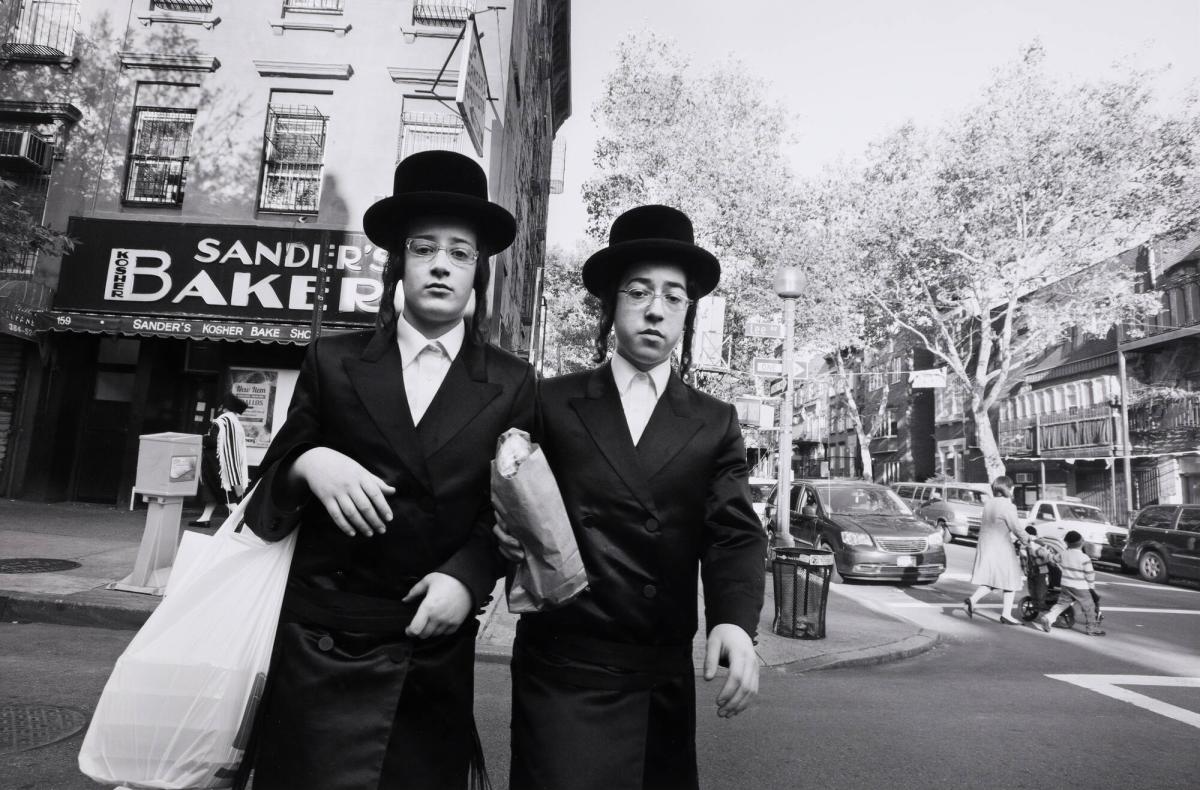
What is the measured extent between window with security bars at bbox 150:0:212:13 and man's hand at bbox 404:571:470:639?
600 inches

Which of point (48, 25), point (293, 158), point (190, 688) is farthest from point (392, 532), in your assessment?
point (48, 25)

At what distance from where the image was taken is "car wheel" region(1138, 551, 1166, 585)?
14.2 metres

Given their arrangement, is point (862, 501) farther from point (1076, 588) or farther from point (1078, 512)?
point (1078, 512)

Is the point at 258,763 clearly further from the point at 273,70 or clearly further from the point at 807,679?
the point at 273,70

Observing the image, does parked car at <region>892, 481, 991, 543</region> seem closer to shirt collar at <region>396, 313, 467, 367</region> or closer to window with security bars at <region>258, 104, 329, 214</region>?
window with security bars at <region>258, 104, 329, 214</region>

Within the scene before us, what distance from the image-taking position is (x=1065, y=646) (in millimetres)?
8023

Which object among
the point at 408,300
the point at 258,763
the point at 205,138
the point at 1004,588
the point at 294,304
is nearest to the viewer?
the point at 258,763

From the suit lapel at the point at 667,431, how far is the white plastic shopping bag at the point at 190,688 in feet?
3.41

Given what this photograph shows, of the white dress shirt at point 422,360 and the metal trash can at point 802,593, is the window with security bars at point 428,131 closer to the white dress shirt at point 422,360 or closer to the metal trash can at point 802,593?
the metal trash can at point 802,593

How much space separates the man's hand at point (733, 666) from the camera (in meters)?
1.76

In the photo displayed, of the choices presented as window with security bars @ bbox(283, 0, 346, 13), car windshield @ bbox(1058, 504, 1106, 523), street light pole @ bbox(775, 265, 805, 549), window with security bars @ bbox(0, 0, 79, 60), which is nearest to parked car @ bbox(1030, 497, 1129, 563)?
car windshield @ bbox(1058, 504, 1106, 523)

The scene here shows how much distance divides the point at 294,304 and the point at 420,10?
589 cm

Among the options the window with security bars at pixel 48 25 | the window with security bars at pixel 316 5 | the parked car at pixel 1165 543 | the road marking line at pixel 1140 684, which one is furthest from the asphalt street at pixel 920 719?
the window with security bars at pixel 48 25

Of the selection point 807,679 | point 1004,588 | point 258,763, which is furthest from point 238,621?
point 1004,588
